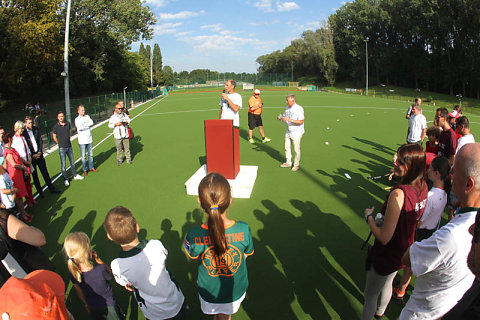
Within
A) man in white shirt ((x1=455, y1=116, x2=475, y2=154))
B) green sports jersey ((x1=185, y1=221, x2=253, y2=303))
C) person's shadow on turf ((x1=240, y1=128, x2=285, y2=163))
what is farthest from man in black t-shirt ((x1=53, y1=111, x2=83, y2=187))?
man in white shirt ((x1=455, y1=116, x2=475, y2=154))

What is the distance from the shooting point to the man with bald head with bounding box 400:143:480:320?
1.79 m

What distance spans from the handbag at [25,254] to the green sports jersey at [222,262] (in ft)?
4.52

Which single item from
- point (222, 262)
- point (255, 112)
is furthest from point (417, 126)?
point (222, 262)

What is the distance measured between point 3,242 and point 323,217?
15.8 feet

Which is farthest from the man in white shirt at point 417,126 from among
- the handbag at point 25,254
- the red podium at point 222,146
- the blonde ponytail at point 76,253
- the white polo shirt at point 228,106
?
the handbag at point 25,254

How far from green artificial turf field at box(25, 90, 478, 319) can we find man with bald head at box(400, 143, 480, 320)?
1594 mm

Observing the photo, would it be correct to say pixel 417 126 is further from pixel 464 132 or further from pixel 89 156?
pixel 89 156

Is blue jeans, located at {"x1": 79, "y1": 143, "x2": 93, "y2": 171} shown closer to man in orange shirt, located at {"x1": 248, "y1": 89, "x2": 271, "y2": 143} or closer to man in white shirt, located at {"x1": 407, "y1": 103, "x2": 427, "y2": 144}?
man in orange shirt, located at {"x1": 248, "y1": 89, "x2": 271, "y2": 143}

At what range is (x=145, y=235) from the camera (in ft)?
17.2

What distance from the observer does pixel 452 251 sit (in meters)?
1.81

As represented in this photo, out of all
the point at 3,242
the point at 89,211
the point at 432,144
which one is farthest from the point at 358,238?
the point at 89,211

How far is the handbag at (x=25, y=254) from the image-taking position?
2453 mm

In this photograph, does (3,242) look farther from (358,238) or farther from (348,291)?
(358,238)

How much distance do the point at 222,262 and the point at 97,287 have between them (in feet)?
4.17
